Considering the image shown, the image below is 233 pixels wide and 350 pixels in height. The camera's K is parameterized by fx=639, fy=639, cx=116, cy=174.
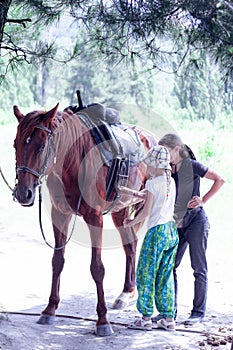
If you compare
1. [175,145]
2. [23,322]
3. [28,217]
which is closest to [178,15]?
[175,145]

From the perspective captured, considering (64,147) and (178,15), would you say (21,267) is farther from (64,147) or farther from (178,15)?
(178,15)

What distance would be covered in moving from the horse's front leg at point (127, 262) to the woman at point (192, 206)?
0.64 m

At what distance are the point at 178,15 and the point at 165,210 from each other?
1.47m

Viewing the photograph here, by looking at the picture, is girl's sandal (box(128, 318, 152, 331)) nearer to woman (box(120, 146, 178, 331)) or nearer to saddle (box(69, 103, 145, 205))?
woman (box(120, 146, 178, 331))

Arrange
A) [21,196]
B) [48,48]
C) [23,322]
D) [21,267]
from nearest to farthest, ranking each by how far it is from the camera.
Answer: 1. [21,196]
2. [23,322]
3. [48,48]
4. [21,267]

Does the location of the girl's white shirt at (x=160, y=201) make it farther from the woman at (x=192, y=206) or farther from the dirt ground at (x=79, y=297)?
the dirt ground at (x=79, y=297)

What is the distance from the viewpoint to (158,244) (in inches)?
193

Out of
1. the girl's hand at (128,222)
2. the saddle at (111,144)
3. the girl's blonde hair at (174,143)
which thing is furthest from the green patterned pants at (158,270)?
the girl's hand at (128,222)

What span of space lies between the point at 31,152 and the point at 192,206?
1.47m

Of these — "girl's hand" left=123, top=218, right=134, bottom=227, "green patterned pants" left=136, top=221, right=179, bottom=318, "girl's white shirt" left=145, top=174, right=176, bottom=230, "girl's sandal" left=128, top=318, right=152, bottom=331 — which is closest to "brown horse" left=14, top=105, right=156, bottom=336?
"girl's sandal" left=128, top=318, right=152, bottom=331

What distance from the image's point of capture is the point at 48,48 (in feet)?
18.9

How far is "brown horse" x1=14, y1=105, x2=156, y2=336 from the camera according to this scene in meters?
4.67

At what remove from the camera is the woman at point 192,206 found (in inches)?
207

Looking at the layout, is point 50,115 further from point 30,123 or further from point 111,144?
point 111,144
